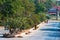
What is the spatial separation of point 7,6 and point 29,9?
867cm

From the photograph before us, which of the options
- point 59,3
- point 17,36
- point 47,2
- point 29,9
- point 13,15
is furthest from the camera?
point 59,3

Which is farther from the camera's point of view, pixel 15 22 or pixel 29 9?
pixel 29 9

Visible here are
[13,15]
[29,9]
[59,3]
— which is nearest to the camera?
[13,15]

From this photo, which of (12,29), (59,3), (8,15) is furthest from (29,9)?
(59,3)

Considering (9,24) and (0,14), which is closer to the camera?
(9,24)

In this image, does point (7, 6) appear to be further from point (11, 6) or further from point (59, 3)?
point (59, 3)

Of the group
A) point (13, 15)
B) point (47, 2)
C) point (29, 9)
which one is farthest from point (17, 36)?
point (47, 2)

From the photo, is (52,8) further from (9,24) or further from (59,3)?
(9,24)

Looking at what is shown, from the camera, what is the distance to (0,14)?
4819 cm

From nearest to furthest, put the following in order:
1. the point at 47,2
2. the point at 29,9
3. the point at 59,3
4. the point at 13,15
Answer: the point at 13,15 → the point at 29,9 → the point at 47,2 → the point at 59,3

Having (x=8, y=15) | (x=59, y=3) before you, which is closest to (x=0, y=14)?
(x=8, y=15)

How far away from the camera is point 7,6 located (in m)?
46.8

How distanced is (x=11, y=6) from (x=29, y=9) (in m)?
8.70

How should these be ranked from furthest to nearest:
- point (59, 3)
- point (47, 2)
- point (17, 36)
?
point (59, 3), point (47, 2), point (17, 36)
